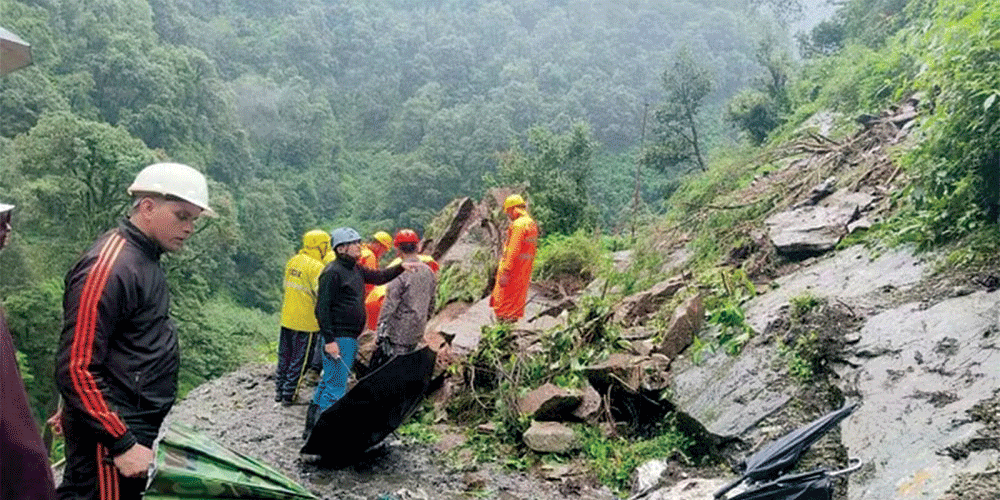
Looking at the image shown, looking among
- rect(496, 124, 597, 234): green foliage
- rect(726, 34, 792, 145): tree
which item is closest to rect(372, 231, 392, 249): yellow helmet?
rect(496, 124, 597, 234): green foliage

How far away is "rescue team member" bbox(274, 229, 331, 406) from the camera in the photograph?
21.5ft

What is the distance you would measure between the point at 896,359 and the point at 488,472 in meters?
2.68

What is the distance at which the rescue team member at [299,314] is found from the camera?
6.56 m

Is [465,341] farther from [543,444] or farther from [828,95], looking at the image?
[828,95]

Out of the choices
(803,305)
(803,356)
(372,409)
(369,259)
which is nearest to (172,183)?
(372,409)

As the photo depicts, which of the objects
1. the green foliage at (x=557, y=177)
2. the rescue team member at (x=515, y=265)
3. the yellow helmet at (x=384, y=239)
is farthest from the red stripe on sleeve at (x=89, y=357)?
the green foliage at (x=557, y=177)

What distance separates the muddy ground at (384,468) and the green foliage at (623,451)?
0.13 m

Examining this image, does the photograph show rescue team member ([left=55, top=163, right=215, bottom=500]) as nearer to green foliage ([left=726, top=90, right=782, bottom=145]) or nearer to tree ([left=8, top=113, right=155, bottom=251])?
tree ([left=8, top=113, right=155, bottom=251])

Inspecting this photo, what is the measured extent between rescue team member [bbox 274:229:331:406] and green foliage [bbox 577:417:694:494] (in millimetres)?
2607

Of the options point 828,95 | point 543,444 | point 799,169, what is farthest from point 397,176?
point 543,444

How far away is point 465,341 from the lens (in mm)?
7742

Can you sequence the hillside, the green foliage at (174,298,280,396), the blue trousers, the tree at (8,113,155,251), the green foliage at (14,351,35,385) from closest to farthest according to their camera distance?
the hillside
the blue trousers
the green foliage at (14,351,35,385)
the tree at (8,113,155,251)
the green foliage at (174,298,280,396)

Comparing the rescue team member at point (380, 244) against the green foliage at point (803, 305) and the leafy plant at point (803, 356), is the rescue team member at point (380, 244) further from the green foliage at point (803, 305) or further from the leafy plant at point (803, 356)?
the leafy plant at point (803, 356)

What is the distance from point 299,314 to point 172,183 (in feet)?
13.4
